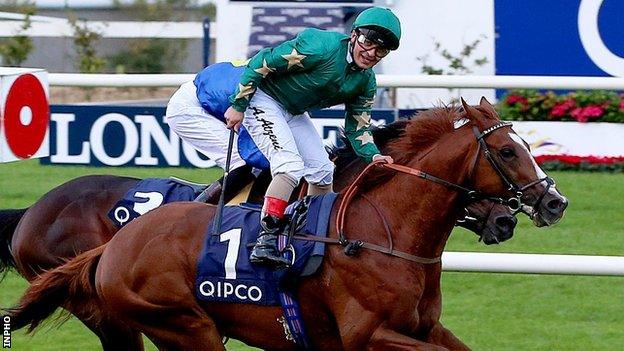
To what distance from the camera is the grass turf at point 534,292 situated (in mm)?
6449

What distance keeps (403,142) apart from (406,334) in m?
0.74

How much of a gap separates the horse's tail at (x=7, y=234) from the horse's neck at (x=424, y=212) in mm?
2056

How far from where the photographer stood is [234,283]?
16.2 feet

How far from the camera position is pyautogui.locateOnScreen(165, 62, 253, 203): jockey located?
602 centimetres

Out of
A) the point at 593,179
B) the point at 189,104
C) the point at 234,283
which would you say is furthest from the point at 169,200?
the point at 593,179

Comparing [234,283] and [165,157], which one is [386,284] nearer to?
[234,283]

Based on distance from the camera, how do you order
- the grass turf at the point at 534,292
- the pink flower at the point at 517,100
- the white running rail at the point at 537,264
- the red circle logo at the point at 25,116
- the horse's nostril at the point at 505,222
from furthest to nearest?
the pink flower at the point at 517,100
the grass turf at the point at 534,292
the red circle logo at the point at 25,116
the white running rail at the point at 537,264
the horse's nostril at the point at 505,222

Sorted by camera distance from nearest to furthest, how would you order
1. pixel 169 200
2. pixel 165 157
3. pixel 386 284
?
pixel 386 284 → pixel 169 200 → pixel 165 157

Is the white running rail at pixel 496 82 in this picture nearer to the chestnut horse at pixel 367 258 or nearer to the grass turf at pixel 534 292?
the grass turf at pixel 534 292

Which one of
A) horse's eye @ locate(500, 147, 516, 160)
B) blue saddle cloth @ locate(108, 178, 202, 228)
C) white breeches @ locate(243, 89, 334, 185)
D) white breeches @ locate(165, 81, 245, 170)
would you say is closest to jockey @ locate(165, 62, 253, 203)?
white breeches @ locate(165, 81, 245, 170)

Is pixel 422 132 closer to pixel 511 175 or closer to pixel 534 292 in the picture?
pixel 511 175

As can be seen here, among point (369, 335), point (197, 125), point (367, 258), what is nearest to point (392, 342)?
point (369, 335)

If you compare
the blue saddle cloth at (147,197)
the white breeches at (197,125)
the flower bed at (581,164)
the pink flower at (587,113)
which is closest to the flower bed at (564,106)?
the pink flower at (587,113)

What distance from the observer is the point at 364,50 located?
4949 millimetres
